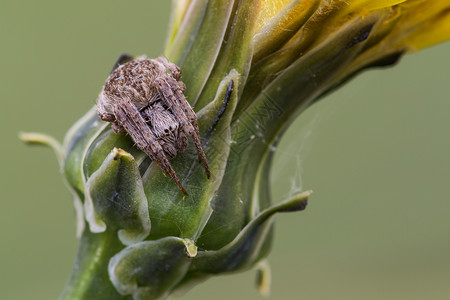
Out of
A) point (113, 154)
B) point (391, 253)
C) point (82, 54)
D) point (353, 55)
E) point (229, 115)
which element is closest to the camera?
point (113, 154)

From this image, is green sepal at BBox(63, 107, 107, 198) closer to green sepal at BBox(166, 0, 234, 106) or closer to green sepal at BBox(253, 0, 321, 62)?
green sepal at BBox(166, 0, 234, 106)

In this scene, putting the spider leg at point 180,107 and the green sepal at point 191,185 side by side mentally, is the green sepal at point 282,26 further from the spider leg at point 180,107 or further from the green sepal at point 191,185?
the spider leg at point 180,107

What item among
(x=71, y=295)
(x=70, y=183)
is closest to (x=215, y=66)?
(x=70, y=183)

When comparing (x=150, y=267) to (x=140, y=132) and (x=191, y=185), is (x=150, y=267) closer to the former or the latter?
(x=191, y=185)

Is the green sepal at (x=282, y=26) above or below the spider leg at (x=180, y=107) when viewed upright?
above

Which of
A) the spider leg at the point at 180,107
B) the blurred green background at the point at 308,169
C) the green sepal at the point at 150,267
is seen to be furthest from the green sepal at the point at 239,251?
the blurred green background at the point at 308,169

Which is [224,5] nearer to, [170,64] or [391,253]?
[170,64]

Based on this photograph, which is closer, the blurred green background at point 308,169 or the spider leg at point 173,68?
the spider leg at point 173,68
